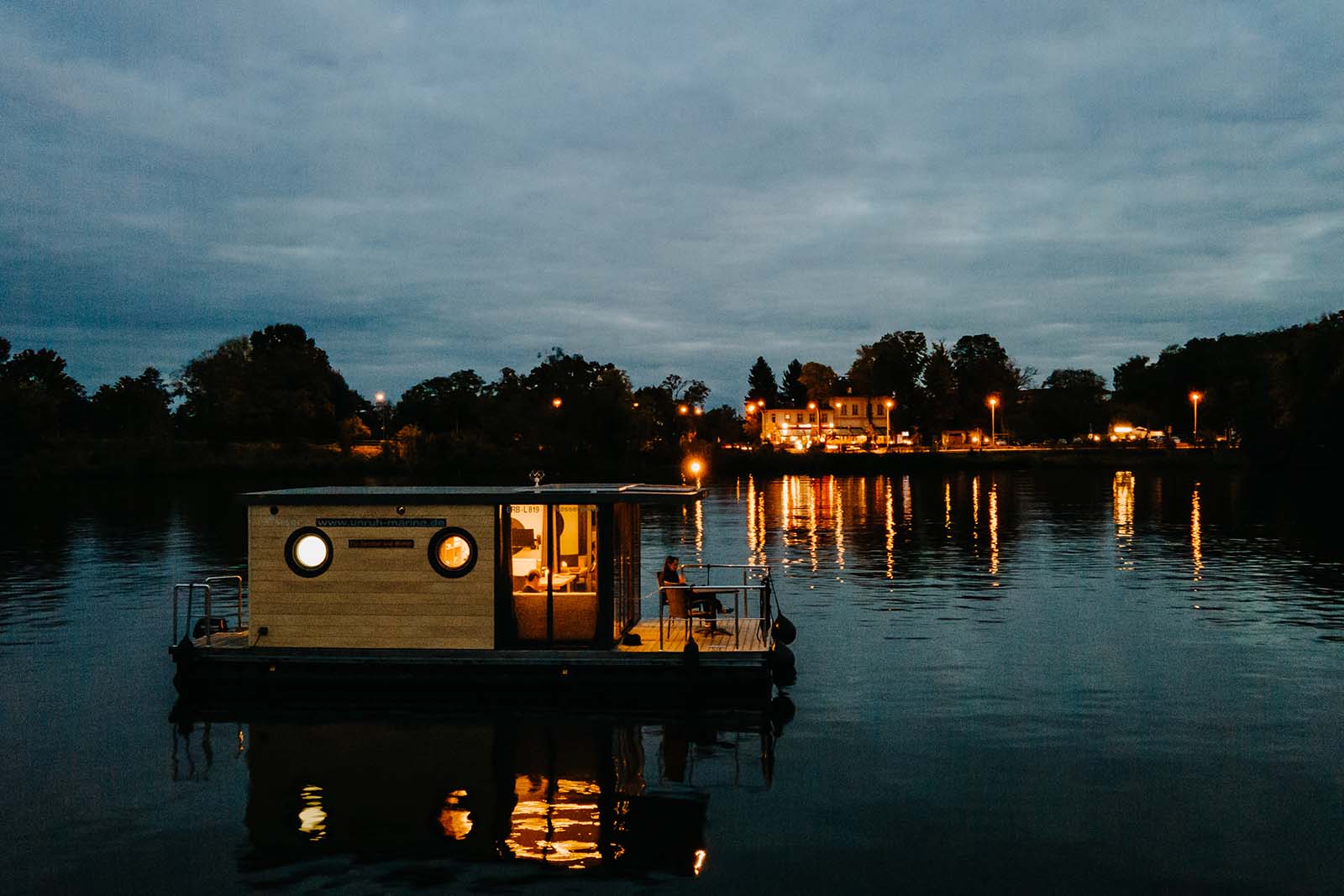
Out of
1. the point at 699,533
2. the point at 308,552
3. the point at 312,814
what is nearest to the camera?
the point at 312,814

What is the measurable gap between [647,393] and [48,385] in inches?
3680

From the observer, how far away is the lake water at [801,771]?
40.0 ft

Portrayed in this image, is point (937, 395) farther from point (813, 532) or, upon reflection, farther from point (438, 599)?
point (438, 599)

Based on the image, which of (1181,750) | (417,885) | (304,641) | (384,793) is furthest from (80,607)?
(1181,750)

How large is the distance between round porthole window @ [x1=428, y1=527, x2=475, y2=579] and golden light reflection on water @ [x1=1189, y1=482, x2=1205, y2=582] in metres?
27.5

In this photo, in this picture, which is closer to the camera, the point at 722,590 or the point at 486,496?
the point at 486,496

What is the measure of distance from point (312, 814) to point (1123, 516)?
56505 millimetres

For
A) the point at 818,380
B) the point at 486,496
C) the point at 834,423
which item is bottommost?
the point at 486,496

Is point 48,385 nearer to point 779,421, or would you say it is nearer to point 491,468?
point 491,468

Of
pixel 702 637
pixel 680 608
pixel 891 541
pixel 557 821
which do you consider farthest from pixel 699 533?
pixel 557 821

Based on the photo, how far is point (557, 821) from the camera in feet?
45.3

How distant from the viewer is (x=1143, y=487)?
86.6 metres

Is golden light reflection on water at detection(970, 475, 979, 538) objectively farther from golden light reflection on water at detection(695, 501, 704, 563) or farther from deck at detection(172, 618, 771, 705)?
deck at detection(172, 618, 771, 705)

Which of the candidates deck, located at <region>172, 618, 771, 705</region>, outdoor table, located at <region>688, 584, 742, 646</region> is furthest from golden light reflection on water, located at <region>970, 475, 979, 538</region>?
deck, located at <region>172, 618, 771, 705</region>
